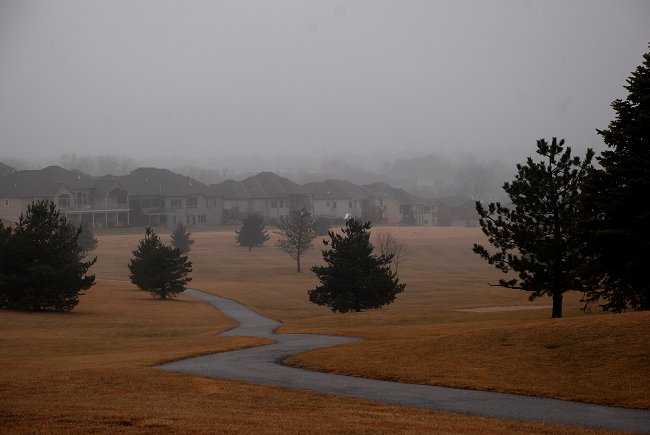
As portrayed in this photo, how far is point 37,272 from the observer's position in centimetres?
5072

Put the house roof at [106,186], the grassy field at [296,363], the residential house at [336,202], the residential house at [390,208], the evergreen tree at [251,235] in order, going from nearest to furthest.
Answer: the grassy field at [296,363], the evergreen tree at [251,235], the house roof at [106,186], the residential house at [336,202], the residential house at [390,208]

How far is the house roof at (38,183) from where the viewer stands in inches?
5217

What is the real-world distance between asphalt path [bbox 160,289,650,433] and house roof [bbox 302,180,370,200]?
142 meters

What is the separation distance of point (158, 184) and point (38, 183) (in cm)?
2501

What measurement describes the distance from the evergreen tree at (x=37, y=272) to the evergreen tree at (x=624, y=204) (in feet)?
106

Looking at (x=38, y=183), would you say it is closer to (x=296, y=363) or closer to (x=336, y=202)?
(x=336, y=202)

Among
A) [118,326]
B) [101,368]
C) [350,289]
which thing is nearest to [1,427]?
[101,368]

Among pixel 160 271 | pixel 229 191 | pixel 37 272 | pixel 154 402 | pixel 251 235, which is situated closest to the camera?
pixel 154 402

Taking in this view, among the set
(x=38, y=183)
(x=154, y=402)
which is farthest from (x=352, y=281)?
(x=38, y=183)

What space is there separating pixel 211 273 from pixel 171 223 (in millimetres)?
54446

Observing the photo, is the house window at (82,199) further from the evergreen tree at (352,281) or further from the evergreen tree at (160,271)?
the evergreen tree at (352,281)

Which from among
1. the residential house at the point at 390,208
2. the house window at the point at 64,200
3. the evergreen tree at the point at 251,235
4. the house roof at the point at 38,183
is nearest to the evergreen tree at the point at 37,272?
the evergreen tree at the point at 251,235

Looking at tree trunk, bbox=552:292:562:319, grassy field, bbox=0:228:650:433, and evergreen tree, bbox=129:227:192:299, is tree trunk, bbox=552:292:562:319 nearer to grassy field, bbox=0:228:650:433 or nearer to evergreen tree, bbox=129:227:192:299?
grassy field, bbox=0:228:650:433

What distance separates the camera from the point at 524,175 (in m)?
38.5
